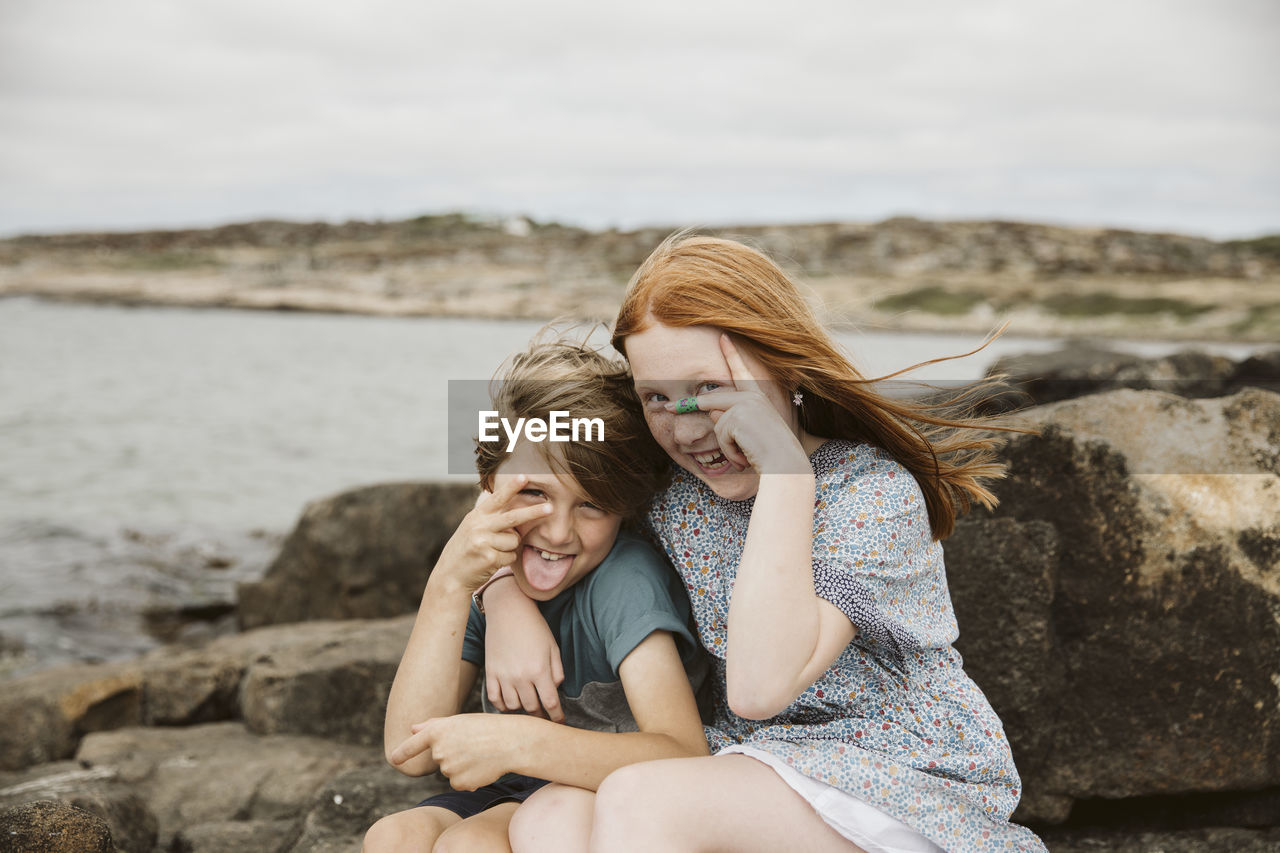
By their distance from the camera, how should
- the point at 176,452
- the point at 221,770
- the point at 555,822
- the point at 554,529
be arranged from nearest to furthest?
the point at 555,822 < the point at 554,529 < the point at 221,770 < the point at 176,452

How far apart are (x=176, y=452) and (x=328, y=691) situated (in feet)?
31.1

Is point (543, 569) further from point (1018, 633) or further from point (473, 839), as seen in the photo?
point (1018, 633)

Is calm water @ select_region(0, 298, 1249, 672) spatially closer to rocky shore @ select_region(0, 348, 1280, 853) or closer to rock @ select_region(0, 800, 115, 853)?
rocky shore @ select_region(0, 348, 1280, 853)

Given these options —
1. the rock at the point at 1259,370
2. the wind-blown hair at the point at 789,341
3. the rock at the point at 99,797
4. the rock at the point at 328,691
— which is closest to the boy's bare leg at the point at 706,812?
the wind-blown hair at the point at 789,341

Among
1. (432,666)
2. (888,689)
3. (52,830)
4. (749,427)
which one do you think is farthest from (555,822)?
(52,830)

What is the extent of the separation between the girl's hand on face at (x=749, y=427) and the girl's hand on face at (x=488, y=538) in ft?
1.29

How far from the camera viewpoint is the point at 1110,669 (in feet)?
8.95

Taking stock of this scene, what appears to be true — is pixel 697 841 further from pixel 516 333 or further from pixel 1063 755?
pixel 516 333

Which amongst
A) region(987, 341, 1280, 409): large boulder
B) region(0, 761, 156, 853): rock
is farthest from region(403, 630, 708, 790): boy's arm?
region(987, 341, 1280, 409): large boulder

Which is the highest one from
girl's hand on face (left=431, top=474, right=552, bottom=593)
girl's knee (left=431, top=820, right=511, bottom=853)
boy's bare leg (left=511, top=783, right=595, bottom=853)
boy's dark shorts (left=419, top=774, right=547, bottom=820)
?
girl's hand on face (left=431, top=474, right=552, bottom=593)

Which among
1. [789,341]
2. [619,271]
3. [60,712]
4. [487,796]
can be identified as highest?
[619,271]

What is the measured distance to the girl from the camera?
67.2 inches

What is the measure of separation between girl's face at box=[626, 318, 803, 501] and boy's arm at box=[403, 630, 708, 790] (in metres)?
0.36

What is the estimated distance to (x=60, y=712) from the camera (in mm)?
4395
